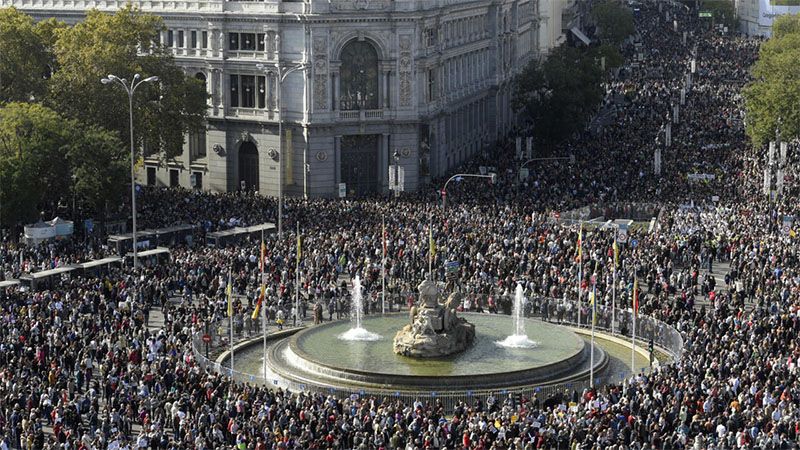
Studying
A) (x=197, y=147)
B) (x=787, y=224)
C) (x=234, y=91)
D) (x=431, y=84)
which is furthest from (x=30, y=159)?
(x=787, y=224)

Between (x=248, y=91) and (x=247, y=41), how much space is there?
3.39 m

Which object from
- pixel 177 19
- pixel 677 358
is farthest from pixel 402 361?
pixel 177 19

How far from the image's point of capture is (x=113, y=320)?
65.8 metres

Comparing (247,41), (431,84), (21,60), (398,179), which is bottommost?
(398,179)

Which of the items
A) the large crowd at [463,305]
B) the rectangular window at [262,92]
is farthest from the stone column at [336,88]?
the large crowd at [463,305]

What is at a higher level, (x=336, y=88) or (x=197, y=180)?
(x=336, y=88)

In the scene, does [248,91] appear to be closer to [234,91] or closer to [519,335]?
[234,91]

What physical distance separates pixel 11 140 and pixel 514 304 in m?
33.3

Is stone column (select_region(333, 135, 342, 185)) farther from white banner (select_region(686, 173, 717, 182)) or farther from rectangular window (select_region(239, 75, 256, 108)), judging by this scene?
white banner (select_region(686, 173, 717, 182))

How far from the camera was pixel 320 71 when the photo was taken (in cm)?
10744

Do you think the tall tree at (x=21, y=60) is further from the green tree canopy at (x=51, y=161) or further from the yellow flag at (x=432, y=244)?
the yellow flag at (x=432, y=244)

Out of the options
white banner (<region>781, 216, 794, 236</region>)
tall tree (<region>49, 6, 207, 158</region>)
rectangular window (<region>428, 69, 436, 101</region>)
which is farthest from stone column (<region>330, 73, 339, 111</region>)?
white banner (<region>781, 216, 794, 236</region>)

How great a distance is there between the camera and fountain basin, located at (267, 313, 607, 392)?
58.1m

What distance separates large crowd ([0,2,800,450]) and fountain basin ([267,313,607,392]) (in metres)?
2.52
